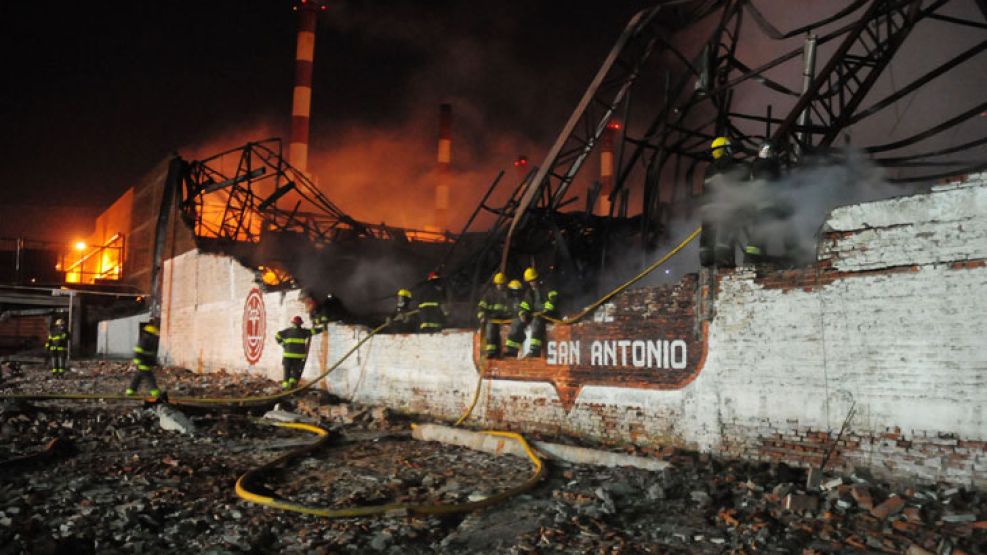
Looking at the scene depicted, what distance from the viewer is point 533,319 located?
325 inches

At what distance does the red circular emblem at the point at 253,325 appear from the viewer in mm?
14359

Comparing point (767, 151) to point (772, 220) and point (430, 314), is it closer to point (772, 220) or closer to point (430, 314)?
→ point (772, 220)

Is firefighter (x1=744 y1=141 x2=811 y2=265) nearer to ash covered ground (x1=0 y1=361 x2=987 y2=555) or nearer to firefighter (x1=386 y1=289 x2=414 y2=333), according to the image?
ash covered ground (x1=0 y1=361 x2=987 y2=555)

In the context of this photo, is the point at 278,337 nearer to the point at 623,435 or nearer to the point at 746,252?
the point at 623,435

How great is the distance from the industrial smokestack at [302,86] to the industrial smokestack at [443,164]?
34.7 ft

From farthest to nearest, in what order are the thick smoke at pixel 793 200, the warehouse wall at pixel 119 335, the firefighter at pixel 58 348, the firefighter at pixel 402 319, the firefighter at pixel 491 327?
the warehouse wall at pixel 119 335 → the firefighter at pixel 58 348 → the firefighter at pixel 402 319 → the firefighter at pixel 491 327 → the thick smoke at pixel 793 200

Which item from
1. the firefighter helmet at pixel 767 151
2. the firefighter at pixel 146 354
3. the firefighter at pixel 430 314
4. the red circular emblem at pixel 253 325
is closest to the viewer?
the firefighter helmet at pixel 767 151

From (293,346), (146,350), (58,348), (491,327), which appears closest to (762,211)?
(491,327)

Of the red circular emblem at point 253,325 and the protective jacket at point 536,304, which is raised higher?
the protective jacket at point 536,304

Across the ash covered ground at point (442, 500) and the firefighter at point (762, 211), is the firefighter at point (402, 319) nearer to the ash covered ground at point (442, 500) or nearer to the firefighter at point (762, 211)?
the ash covered ground at point (442, 500)

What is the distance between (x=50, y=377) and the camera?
16.0 metres

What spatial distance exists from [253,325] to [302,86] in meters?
25.6

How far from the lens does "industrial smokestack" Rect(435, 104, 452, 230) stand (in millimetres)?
44531

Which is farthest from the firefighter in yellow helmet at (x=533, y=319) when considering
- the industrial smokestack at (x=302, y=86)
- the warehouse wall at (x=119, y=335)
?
the industrial smokestack at (x=302, y=86)
